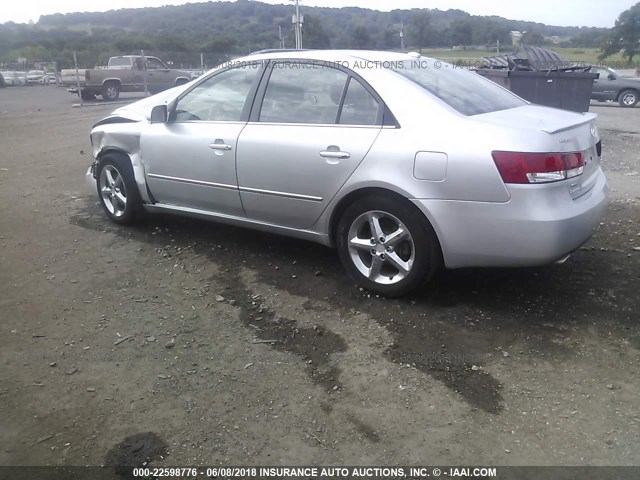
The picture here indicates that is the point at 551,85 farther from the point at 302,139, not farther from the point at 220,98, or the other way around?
the point at 302,139

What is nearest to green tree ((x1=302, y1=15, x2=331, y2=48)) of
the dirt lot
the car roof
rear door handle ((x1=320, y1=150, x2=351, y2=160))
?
the car roof

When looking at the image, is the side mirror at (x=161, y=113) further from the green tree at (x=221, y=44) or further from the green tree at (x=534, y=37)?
the green tree at (x=221, y=44)

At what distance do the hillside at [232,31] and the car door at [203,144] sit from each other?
6.93 m

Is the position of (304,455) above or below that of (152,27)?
below

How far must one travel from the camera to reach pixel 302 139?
12.7ft

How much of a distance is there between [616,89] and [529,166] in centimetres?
1960

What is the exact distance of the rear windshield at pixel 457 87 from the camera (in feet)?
12.2

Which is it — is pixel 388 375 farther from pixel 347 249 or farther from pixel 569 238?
pixel 569 238

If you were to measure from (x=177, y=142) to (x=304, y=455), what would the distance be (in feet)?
9.94

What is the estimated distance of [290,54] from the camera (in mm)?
4305

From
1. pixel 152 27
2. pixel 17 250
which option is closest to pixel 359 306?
pixel 17 250

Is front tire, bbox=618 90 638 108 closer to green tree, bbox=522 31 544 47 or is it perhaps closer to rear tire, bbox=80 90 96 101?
green tree, bbox=522 31 544 47

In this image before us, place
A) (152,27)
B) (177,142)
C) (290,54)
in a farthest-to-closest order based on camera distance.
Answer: (152,27) → (177,142) → (290,54)

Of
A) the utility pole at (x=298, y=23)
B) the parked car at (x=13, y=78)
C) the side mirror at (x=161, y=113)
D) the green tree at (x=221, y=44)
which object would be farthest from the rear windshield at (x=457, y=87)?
the parked car at (x=13, y=78)
